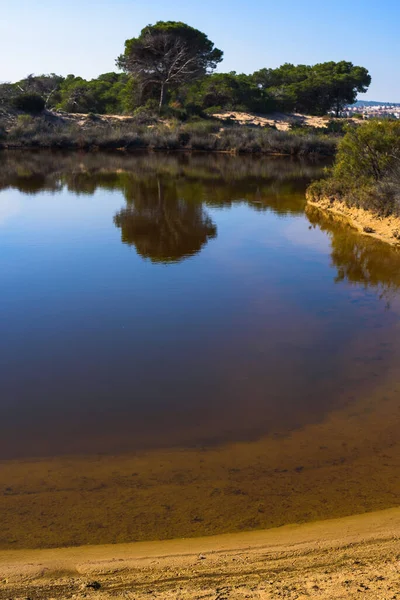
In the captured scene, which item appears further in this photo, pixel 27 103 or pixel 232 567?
pixel 27 103

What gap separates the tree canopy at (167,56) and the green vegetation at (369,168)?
1247 inches

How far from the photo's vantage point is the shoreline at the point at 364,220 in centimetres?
1495

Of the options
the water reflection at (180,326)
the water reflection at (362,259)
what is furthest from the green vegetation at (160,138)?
the water reflection at (362,259)

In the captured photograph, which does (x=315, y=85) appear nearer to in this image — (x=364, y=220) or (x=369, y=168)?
(x=369, y=168)

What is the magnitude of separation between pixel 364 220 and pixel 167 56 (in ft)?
118

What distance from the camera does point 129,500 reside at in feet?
16.1

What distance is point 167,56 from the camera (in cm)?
4731

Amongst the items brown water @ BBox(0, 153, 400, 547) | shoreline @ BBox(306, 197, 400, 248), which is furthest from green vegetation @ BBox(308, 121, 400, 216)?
brown water @ BBox(0, 153, 400, 547)

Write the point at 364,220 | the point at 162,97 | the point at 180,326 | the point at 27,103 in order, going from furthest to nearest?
the point at 162,97, the point at 27,103, the point at 364,220, the point at 180,326

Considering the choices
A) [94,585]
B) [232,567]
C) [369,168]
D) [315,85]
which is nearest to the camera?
[94,585]

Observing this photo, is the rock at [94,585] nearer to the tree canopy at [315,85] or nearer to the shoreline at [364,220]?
the shoreline at [364,220]

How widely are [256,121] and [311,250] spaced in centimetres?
3918

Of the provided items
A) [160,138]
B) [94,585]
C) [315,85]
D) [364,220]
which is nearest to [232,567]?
[94,585]

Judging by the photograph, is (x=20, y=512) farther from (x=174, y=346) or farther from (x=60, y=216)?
(x=60, y=216)
